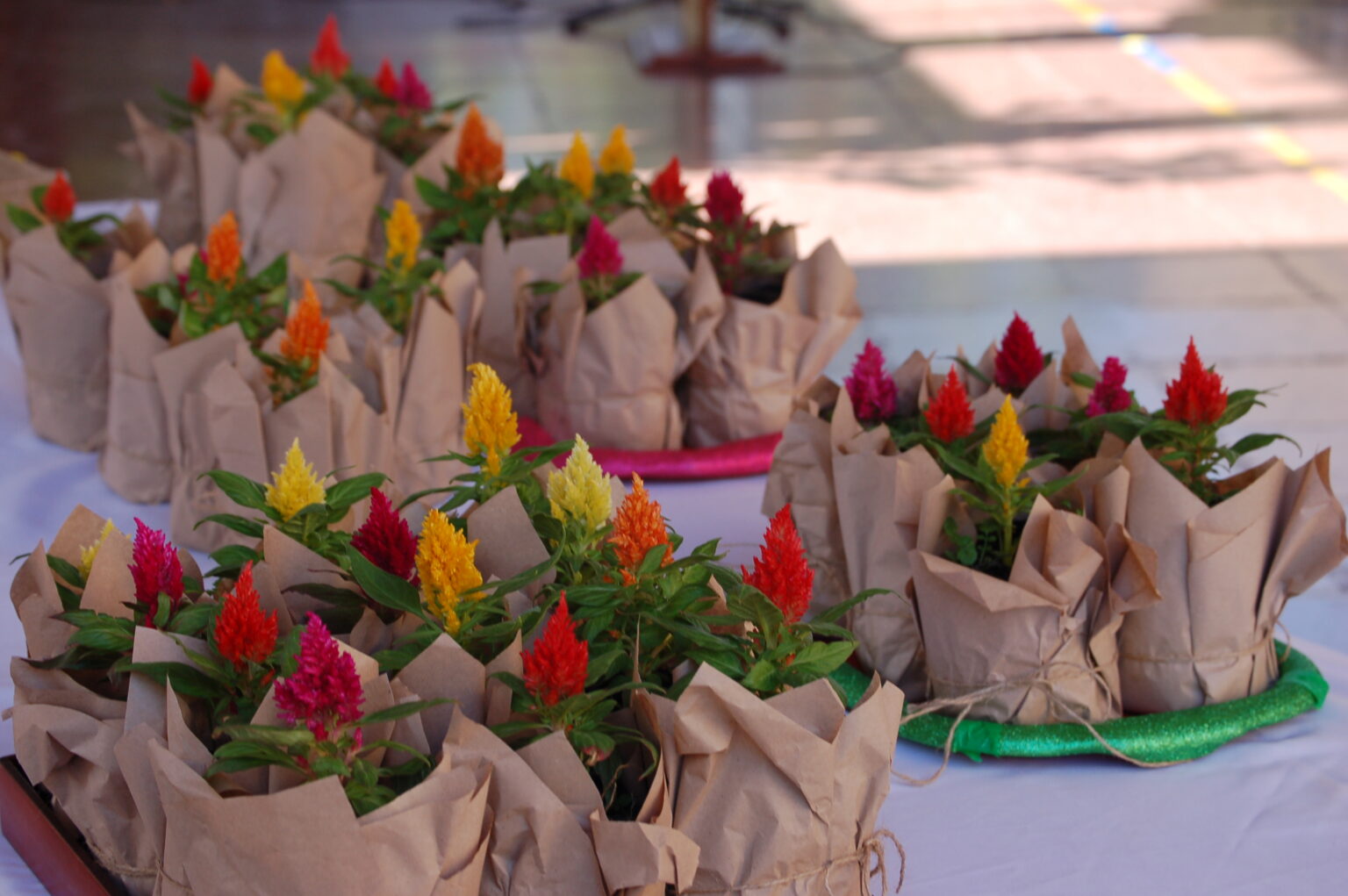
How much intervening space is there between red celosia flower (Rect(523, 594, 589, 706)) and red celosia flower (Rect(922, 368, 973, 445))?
1.64 feet

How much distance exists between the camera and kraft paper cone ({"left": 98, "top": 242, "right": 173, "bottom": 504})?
1.46 metres

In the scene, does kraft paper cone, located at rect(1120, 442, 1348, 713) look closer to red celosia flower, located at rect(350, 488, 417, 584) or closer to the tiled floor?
red celosia flower, located at rect(350, 488, 417, 584)

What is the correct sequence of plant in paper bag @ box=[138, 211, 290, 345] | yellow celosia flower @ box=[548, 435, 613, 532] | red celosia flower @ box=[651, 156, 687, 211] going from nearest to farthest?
yellow celosia flower @ box=[548, 435, 613, 532] → plant in paper bag @ box=[138, 211, 290, 345] → red celosia flower @ box=[651, 156, 687, 211]

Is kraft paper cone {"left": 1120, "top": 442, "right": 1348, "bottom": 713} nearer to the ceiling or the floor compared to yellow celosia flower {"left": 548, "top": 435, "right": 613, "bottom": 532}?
nearer to the floor

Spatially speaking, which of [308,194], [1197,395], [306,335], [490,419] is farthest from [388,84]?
[1197,395]

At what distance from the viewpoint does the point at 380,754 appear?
32.0 inches

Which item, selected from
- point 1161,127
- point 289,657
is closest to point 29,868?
point 289,657

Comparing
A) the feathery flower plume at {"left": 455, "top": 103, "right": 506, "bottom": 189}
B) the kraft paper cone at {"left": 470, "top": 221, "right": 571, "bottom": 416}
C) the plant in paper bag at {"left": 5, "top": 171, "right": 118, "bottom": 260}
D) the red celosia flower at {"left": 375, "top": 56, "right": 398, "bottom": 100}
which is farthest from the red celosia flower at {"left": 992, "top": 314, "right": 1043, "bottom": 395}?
the red celosia flower at {"left": 375, "top": 56, "right": 398, "bottom": 100}

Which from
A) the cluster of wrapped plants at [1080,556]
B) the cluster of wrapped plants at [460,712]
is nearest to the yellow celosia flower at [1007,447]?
the cluster of wrapped plants at [1080,556]

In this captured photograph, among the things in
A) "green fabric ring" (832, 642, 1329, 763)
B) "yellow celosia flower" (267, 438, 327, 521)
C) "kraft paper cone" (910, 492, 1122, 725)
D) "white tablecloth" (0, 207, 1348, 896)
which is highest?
"yellow celosia flower" (267, 438, 327, 521)

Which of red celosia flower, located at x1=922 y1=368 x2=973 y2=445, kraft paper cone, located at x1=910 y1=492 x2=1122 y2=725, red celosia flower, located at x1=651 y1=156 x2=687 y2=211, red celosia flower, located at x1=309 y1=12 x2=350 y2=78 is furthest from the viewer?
red celosia flower, located at x1=309 y1=12 x2=350 y2=78

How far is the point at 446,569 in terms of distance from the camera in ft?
2.89

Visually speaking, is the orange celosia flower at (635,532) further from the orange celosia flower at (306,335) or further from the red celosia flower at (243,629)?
the orange celosia flower at (306,335)

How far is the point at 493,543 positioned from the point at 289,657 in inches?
7.8
